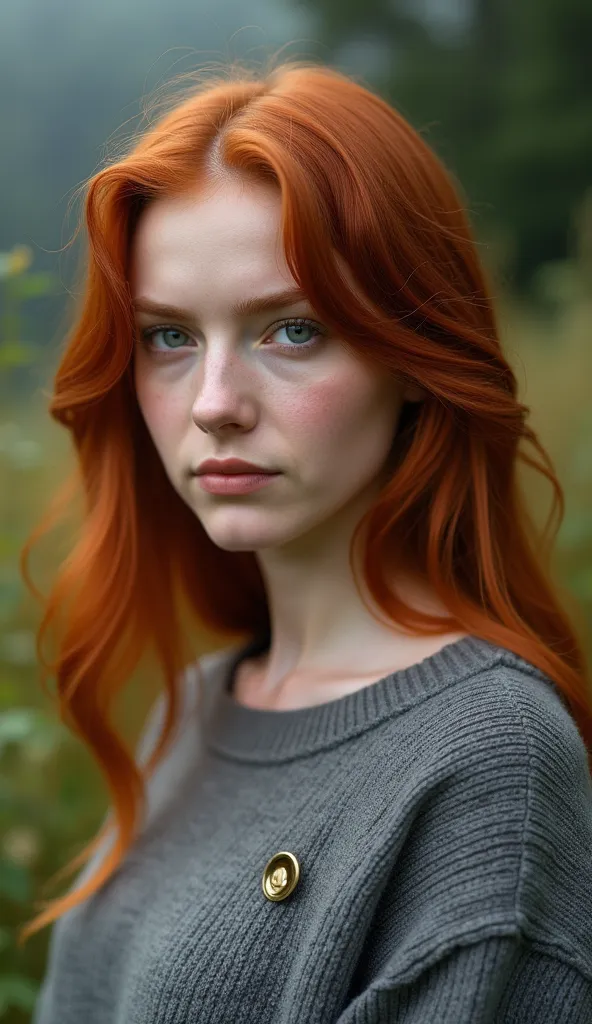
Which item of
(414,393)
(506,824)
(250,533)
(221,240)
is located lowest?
(506,824)

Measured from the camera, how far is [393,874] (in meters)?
1.21

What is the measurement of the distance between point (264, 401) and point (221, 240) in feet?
0.68

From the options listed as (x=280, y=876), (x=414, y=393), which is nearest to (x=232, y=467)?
(x=414, y=393)

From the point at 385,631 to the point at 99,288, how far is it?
24.7 inches

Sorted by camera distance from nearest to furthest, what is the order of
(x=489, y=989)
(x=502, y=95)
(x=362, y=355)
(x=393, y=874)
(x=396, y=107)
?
(x=489, y=989) → (x=393, y=874) → (x=362, y=355) → (x=396, y=107) → (x=502, y=95)

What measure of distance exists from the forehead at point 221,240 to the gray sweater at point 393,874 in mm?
552

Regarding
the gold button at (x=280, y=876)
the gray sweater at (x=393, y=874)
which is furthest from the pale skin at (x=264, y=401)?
the gold button at (x=280, y=876)

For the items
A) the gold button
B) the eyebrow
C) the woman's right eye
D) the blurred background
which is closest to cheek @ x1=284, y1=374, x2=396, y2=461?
the eyebrow

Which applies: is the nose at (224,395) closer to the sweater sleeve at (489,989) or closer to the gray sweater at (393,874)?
the gray sweater at (393,874)

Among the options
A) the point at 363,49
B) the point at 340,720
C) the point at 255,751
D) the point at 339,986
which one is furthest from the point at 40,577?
the point at 363,49

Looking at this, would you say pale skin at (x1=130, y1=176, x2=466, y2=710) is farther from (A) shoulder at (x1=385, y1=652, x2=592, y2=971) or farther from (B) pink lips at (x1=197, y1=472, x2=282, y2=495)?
(A) shoulder at (x1=385, y1=652, x2=592, y2=971)

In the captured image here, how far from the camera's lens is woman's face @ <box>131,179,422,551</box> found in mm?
1288

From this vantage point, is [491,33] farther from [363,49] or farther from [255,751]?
[255,751]

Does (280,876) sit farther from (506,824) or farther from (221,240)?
(221,240)
